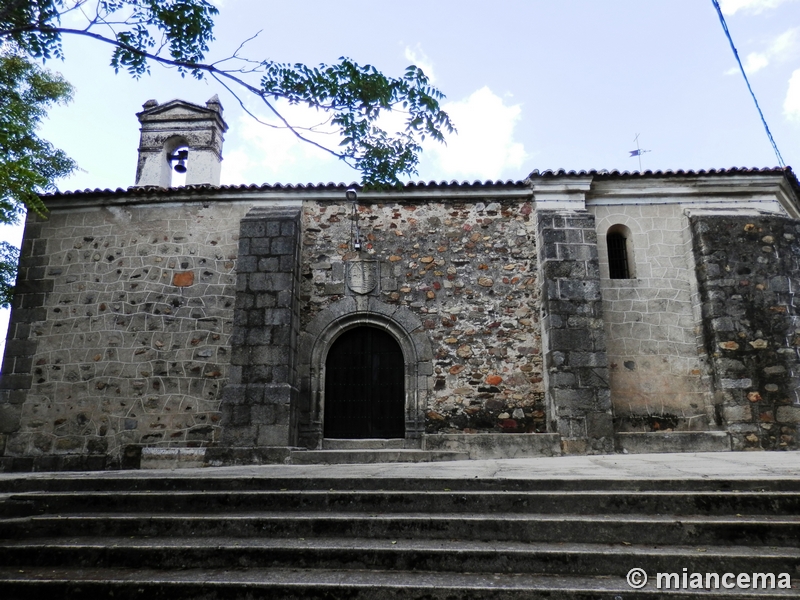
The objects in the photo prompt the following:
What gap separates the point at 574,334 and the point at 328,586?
6.03m

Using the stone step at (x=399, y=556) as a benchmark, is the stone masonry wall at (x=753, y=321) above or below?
above

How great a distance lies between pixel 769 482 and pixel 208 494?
402 centimetres

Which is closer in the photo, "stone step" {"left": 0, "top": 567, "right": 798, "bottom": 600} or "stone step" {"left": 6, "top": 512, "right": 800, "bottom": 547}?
"stone step" {"left": 0, "top": 567, "right": 798, "bottom": 600}

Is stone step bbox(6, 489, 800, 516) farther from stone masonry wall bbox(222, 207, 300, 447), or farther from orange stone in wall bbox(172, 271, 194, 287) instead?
orange stone in wall bbox(172, 271, 194, 287)

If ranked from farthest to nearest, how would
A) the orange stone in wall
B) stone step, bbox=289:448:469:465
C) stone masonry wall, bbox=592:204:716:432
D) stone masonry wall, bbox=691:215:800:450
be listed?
1. the orange stone in wall
2. stone masonry wall, bbox=592:204:716:432
3. stone masonry wall, bbox=691:215:800:450
4. stone step, bbox=289:448:469:465

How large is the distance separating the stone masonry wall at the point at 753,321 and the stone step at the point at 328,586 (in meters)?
5.80

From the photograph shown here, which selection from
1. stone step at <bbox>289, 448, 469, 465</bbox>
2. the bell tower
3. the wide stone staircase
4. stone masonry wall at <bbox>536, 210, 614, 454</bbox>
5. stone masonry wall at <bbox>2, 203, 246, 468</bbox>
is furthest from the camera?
the bell tower

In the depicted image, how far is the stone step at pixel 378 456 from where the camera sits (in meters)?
7.57

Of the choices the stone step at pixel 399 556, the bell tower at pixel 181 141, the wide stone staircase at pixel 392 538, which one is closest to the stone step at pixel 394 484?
the wide stone staircase at pixel 392 538

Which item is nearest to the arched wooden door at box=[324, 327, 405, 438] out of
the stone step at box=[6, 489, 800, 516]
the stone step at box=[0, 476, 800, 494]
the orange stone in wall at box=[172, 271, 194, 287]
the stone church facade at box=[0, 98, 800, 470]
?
the stone church facade at box=[0, 98, 800, 470]

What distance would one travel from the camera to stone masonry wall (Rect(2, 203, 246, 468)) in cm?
867

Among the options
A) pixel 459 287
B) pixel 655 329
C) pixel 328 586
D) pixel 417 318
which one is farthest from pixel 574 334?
pixel 328 586

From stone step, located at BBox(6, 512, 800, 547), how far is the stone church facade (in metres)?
3.68

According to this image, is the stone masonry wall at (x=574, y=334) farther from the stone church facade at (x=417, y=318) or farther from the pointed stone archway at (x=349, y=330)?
the pointed stone archway at (x=349, y=330)
